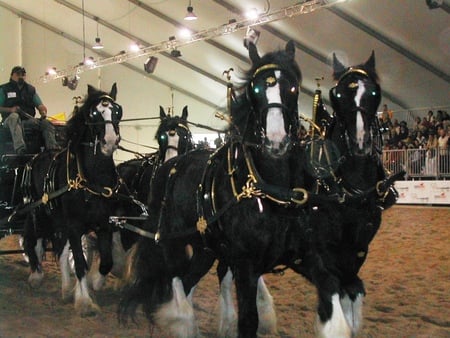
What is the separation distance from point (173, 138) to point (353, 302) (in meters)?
3.25

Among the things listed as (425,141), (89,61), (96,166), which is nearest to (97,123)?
(96,166)

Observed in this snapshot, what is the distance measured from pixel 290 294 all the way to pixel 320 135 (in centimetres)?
221

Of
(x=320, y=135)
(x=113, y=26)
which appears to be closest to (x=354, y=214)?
(x=320, y=135)

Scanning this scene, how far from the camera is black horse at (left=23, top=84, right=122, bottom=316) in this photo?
5730mm

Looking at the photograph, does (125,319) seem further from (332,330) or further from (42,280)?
(42,280)

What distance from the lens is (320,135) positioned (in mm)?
4684

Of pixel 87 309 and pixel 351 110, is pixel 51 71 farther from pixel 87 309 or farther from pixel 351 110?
pixel 351 110

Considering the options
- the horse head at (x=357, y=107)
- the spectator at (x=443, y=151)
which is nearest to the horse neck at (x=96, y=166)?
the horse head at (x=357, y=107)

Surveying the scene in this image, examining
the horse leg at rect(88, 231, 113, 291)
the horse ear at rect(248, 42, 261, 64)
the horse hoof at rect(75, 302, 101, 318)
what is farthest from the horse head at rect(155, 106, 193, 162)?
the horse ear at rect(248, 42, 261, 64)

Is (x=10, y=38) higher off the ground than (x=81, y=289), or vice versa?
(x=10, y=38)

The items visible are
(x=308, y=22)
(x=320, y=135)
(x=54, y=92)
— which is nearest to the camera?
(x=320, y=135)

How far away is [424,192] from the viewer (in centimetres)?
1448

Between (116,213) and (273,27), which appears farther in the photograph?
(273,27)

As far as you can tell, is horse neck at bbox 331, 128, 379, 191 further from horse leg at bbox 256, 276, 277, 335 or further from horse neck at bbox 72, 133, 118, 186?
horse neck at bbox 72, 133, 118, 186
